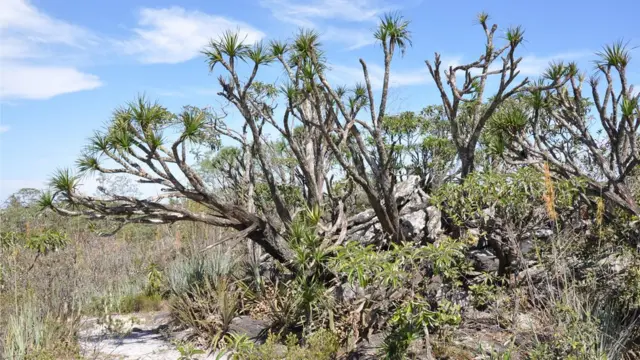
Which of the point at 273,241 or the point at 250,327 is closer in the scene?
the point at 250,327

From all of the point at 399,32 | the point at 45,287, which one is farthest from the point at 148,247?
the point at 399,32

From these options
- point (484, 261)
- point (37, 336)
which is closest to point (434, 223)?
point (484, 261)

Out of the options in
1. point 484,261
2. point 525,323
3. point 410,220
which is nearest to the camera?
point 525,323

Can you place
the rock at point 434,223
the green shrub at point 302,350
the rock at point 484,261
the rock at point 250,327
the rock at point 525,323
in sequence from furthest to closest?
the rock at point 434,223
the rock at point 484,261
the rock at point 250,327
the green shrub at point 302,350
the rock at point 525,323

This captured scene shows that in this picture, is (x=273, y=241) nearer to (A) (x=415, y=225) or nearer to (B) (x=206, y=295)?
(B) (x=206, y=295)

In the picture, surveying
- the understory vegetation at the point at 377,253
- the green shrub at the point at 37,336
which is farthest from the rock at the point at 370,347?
the green shrub at the point at 37,336

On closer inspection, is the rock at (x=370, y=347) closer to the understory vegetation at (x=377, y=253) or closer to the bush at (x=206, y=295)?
the understory vegetation at (x=377, y=253)

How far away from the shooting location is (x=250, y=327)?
273 inches

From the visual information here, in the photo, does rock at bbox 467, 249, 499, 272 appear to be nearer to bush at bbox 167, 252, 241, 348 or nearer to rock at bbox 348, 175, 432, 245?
rock at bbox 348, 175, 432, 245

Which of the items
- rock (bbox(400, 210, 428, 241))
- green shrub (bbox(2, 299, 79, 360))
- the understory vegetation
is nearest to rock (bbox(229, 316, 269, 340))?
the understory vegetation

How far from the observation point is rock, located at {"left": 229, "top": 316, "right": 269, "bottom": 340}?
673cm

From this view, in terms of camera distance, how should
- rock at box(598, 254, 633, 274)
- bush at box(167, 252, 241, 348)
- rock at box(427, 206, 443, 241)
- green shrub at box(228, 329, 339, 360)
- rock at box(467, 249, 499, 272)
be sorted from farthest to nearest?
1. rock at box(427, 206, 443, 241)
2. rock at box(467, 249, 499, 272)
3. bush at box(167, 252, 241, 348)
4. rock at box(598, 254, 633, 274)
5. green shrub at box(228, 329, 339, 360)

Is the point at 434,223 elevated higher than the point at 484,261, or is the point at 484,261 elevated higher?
the point at 434,223

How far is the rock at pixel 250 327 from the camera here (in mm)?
6727
